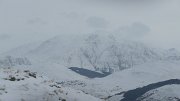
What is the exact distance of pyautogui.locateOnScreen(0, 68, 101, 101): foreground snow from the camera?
47.8 metres

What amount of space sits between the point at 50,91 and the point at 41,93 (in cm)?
143

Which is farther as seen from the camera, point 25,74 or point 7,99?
point 25,74

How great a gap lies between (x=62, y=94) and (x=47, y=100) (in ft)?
8.69

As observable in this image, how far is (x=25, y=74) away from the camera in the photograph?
56.4m

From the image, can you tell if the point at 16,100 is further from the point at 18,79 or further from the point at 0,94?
the point at 18,79

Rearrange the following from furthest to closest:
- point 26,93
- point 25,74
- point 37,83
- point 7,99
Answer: point 25,74 < point 37,83 < point 26,93 < point 7,99

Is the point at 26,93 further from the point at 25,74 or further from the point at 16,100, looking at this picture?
the point at 25,74

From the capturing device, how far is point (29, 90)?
1964 inches

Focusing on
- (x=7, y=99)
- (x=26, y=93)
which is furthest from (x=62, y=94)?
(x=7, y=99)

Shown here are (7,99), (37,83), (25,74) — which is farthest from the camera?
(25,74)

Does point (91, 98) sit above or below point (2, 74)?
below

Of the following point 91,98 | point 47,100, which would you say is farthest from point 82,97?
point 47,100

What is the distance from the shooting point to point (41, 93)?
50156 mm

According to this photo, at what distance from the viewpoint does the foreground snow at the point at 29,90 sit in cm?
4778
